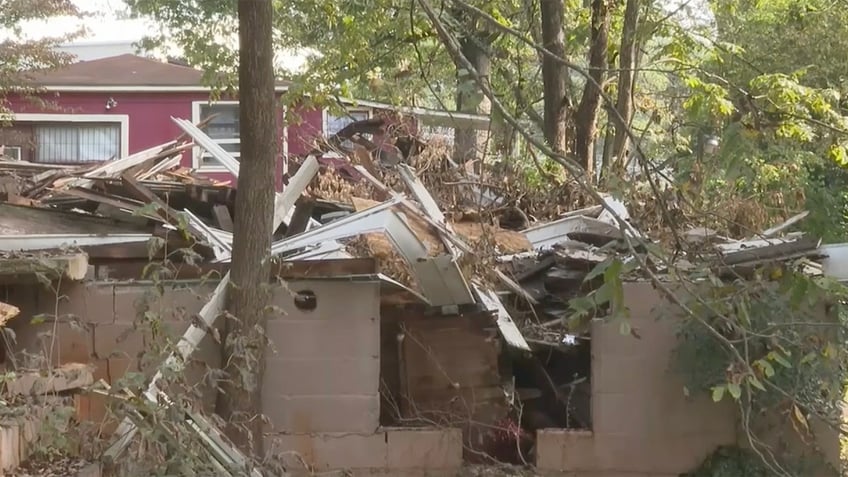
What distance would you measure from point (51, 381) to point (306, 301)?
72.7 inches

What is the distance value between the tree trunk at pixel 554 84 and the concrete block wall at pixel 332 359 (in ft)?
19.2

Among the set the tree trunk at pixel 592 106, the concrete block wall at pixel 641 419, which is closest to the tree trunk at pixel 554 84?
the tree trunk at pixel 592 106

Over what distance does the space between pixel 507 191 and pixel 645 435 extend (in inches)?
132

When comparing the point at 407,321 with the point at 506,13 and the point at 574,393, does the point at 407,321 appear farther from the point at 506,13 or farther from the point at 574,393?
the point at 506,13

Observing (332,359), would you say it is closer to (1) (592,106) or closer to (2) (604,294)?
(2) (604,294)

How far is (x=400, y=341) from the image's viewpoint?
266 inches

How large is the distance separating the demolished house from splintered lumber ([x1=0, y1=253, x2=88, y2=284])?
21 mm

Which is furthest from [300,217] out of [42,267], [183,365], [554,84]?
[554,84]

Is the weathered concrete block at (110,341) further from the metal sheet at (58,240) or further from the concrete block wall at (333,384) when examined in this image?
the metal sheet at (58,240)

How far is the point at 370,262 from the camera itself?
6.36 meters

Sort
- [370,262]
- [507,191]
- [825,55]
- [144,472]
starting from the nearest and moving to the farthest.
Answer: [144,472]
[370,262]
[507,191]
[825,55]

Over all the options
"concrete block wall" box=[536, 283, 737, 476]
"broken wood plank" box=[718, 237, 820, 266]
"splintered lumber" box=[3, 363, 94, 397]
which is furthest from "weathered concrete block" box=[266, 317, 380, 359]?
"broken wood plank" box=[718, 237, 820, 266]

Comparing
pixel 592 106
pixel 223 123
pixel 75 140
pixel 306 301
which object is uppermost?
pixel 223 123

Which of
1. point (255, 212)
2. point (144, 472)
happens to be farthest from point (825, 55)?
point (144, 472)
